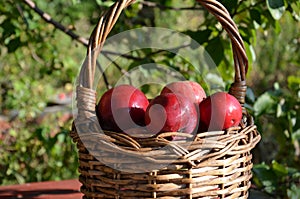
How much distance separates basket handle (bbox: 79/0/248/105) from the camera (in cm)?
116

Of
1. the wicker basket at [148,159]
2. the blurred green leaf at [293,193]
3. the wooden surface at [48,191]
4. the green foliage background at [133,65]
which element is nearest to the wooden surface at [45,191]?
the wooden surface at [48,191]

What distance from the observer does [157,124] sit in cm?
112

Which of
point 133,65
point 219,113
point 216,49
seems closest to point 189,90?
point 219,113

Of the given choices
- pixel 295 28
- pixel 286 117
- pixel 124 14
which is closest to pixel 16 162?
pixel 124 14

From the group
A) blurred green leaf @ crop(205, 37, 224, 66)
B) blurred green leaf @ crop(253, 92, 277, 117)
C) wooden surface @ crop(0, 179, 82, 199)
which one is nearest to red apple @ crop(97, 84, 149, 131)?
wooden surface @ crop(0, 179, 82, 199)

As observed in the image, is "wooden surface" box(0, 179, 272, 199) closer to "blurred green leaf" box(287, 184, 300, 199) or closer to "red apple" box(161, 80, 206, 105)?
"blurred green leaf" box(287, 184, 300, 199)

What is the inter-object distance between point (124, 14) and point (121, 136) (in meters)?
1.62

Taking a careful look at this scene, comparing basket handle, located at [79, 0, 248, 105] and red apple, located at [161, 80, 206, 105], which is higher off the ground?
basket handle, located at [79, 0, 248, 105]

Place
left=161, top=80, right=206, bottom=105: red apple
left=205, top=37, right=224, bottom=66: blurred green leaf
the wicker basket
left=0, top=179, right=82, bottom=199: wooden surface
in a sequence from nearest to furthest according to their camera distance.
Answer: the wicker basket < left=161, top=80, right=206, bottom=105: red apple < left=0, top=179, right=82, bottom=199: wooden surface < left=205, top=37, right=224, bottom=66: blurred green leaf

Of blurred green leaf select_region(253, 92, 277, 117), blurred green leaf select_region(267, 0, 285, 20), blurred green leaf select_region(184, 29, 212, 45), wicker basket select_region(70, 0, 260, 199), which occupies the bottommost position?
wicker basket select_region(70, 0, 260, 199)

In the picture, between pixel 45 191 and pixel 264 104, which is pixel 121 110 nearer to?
pixel 45 191

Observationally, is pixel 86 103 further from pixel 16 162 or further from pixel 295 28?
pixel 295 28

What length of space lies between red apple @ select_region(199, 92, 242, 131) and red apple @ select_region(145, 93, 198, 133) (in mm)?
35

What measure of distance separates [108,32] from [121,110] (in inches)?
6.5
